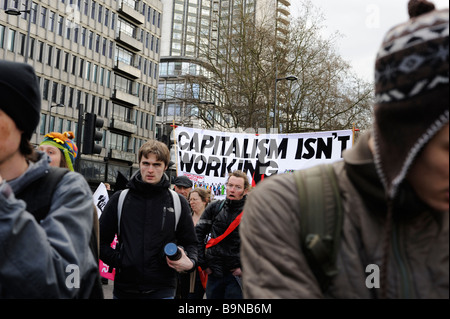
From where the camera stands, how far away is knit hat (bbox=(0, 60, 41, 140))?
2061 millimetres

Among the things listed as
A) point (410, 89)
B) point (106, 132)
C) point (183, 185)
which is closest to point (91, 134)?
point (183, 185)

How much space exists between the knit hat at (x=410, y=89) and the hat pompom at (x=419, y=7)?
4cm

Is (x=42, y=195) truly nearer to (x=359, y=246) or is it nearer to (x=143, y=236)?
(x=359, y=246)

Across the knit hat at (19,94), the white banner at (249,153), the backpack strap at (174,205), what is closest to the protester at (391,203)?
the knit hat at (19,94)

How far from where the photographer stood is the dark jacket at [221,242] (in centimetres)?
618

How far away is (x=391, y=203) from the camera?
4.43 feet

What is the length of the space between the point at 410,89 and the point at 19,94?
1471mm

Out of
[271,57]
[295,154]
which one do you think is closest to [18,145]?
[295,154]

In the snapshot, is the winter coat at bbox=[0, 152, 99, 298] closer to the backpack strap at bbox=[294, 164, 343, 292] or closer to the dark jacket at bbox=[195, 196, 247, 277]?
the backpack strap at bbox=[294, 164, 343, 292]

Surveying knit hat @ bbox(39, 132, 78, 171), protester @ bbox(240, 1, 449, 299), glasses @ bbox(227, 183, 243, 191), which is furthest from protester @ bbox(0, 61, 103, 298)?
glasses @ bbox(227, 183, 243, 191)

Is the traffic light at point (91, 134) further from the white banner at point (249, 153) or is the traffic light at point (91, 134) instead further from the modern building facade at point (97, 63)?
the modern building facade at point (97, 63)

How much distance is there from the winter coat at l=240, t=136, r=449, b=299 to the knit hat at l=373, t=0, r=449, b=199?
0.09 meters

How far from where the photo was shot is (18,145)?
Result: 2154 millimetres
